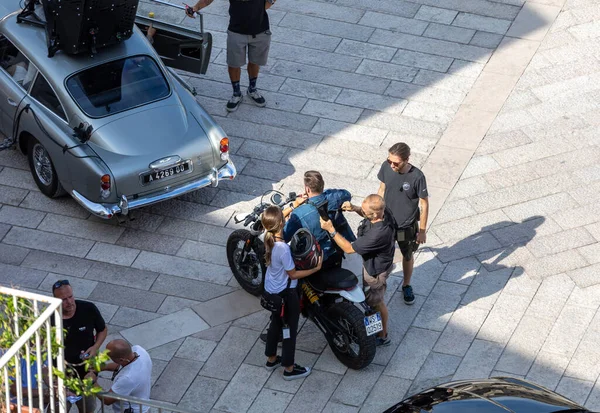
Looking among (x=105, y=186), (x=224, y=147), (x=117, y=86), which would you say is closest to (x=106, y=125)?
(x=117, y=86)

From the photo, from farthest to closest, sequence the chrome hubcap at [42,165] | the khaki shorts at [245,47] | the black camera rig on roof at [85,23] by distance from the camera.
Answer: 1. the khaki shorts at [245,47]
2. the chrome hubcap at [42,165]
3. the black camera rig on roof at [85,23]

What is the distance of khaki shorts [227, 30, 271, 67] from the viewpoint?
12.9m

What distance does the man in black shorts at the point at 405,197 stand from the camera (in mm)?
9627

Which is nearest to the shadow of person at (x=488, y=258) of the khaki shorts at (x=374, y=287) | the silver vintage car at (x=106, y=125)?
the khaki shorts at (x=374, y=287)

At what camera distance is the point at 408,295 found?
10234 millimetres

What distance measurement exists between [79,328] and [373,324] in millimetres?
2537

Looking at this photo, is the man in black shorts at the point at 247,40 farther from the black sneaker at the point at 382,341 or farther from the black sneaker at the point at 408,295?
the black sneaker at the point at 382,341

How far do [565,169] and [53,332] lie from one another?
7.42m

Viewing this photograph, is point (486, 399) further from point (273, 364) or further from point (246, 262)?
point (246, 262)

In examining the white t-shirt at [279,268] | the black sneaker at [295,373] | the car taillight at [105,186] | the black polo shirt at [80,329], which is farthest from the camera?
the car taillight at [105,186]

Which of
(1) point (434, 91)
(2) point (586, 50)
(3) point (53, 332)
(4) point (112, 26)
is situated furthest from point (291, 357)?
(2) point (586, 50)

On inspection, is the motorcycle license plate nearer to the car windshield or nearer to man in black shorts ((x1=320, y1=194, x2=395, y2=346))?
man in black shorts ((x1=320, y1=194, x2=395, y2=346))

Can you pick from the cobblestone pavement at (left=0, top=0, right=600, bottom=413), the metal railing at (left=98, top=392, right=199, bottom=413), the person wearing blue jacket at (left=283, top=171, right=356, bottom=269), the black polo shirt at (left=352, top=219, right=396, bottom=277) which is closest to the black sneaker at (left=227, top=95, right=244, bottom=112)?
the cobblestone pavement at (left=0, top=0, right=600, bottom=413)

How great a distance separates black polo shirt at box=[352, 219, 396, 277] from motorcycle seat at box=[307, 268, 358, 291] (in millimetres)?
207
